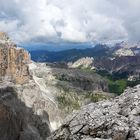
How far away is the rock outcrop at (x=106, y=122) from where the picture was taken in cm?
3195

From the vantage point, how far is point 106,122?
3303cm

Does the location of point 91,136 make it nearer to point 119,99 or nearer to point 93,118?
point 93,118

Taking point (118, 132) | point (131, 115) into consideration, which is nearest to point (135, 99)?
→ point (131, 115)

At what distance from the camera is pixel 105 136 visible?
32469 millimetres

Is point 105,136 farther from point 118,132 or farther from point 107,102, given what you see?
point 107,102

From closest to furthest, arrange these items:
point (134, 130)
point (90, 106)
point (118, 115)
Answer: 1. point (134, 130)
2. point (118, 115)
3. point (90, 106)

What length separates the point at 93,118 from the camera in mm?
33938

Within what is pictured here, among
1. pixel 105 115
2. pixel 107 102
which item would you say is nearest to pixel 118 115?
pixel 105 115

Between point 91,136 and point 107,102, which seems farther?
point 107,102

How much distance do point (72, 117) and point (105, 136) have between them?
3.90 m


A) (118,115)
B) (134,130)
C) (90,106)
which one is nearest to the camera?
(134,130)

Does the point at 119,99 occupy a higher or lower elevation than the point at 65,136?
higher

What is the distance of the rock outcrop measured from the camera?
31953 mm

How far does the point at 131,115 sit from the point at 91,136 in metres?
3.40
